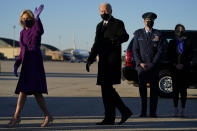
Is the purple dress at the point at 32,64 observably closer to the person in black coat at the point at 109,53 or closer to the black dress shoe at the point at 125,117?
the person in black coat at the point at 109,53

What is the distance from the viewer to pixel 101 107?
8859 mm

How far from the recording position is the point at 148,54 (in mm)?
7414

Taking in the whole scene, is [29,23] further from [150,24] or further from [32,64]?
[150,24]


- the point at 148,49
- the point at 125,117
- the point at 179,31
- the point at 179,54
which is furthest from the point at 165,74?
the point at 125,117

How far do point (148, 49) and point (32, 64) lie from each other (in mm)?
2260

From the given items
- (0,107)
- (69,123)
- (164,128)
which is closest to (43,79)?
(69,123)

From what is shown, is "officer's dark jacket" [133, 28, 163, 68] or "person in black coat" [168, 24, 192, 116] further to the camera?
"person in black coat" [168, 24, 192, 116]

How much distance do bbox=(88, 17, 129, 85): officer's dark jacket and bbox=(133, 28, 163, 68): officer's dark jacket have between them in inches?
42.8

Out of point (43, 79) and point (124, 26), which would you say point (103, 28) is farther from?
point (43, 79)

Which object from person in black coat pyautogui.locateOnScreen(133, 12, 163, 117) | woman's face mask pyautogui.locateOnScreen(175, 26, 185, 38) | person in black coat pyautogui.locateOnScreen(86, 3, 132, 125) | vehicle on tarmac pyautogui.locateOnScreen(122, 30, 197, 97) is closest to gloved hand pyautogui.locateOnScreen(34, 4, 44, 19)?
person in black coat pyautogui.locateOnScreen(86, 3, 132, 125)

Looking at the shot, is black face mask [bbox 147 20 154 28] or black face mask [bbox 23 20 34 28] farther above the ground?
black face mask [bbox 147 20 154 28]

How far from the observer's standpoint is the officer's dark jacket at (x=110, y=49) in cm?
633

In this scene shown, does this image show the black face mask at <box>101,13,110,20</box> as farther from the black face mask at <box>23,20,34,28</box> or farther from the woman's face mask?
the woman's face mask

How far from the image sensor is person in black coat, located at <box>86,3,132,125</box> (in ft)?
20.8
